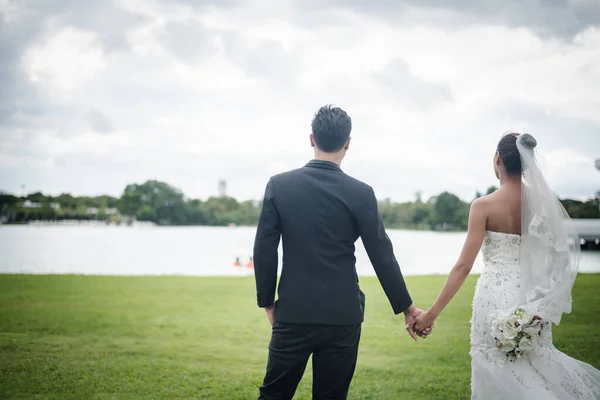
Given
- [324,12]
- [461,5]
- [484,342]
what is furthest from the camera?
[324,12]

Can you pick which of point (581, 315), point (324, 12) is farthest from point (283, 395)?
point (324, 12)

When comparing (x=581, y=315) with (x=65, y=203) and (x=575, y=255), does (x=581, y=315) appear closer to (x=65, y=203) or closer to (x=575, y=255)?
(x=575, y=255)

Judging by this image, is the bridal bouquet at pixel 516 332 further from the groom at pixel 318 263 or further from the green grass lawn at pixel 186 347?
the green grass lawn at pixel 186 347

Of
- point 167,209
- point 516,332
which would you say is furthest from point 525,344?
point 167,209

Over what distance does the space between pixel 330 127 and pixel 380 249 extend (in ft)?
2.97

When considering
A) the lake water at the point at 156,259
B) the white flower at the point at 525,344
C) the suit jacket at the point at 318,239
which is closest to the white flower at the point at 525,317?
the white flower at the point at 525,344

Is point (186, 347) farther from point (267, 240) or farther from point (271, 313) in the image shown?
point (267, 240)

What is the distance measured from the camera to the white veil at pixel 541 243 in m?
3.73

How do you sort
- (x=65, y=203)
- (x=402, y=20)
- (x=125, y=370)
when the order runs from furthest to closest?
(x=65, y=203) < (x=402, y=20) < (x=125, y=370)

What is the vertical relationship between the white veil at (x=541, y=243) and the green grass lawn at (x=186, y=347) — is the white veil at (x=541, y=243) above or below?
above

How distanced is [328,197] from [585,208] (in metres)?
63.4

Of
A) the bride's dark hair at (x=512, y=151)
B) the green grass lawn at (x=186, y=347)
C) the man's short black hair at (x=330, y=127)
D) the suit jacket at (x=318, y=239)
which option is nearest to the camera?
the suit jacket at (x=318, y=239)

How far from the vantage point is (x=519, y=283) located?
12.5ft

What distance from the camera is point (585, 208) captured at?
183 ft
